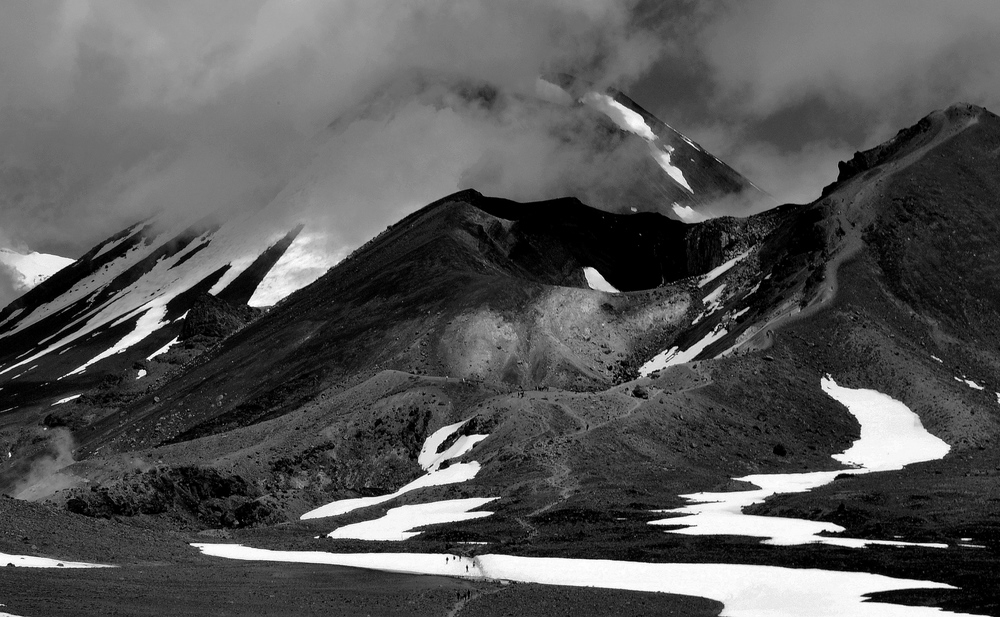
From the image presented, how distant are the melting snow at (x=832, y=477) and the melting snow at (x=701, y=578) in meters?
8.00

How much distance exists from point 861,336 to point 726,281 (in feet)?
149

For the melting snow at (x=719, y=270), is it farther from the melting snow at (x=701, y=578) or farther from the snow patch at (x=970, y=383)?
the melting snow at (x=701, y=578)

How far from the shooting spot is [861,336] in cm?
11469

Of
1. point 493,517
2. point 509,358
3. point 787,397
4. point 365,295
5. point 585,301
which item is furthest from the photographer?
point 365,295

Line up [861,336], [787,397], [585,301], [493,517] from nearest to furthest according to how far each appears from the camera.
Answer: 1. [493,517]
2. [787,397]
3. [861,336]
4. [585,301]

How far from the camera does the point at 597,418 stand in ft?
320

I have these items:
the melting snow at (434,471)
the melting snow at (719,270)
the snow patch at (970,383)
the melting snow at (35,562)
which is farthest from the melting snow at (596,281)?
the melting snow at (35,562)

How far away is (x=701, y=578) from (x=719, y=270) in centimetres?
12353

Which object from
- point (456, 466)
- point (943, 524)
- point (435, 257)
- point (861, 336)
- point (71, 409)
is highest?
point (435, 257)

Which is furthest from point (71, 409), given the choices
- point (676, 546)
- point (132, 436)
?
point (676, 546)

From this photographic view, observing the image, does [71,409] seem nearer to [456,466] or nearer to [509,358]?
[509,358]

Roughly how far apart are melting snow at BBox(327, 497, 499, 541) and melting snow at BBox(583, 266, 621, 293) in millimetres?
106243

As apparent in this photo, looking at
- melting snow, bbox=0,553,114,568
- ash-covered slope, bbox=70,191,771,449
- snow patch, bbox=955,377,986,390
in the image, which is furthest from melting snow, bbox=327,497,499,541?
snow patch, bbox=955,377,986,390

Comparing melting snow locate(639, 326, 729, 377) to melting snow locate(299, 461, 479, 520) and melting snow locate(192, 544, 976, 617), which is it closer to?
melting snow locate(299, 461, 479, 520)
